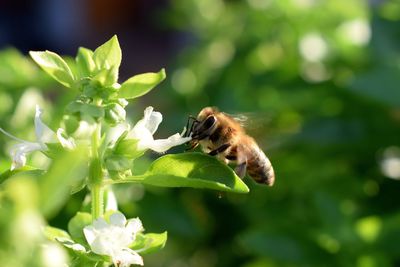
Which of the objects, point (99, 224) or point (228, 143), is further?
point (228, 143)

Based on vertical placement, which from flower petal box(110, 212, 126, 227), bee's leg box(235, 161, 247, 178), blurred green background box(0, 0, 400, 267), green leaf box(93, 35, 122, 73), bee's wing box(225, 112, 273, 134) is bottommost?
blurred green background box(0, 0, 400, 267)

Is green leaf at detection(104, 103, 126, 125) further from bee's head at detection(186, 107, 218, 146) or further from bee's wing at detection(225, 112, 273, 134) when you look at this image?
bee's wing at detection(225, 112, 273, 134)

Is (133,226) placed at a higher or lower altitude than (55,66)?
lower

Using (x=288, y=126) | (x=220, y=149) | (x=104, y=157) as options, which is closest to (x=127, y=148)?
(x=104, y=157)

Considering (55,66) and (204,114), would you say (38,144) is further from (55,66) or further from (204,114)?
(204,114)

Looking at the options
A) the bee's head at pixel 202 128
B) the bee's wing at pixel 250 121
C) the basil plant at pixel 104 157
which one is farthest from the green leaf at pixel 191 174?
the bee's wing at pixel 250 121

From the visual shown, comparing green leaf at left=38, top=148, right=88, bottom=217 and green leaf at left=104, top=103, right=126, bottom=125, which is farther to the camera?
green leaf at left=104, top=103, right=126, bottom=125

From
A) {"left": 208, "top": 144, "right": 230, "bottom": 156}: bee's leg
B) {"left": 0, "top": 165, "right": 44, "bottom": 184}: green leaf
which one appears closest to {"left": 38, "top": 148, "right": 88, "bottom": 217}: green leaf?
{"left": 0, "top": 165, "right": 44, "bottom": 184}: green leaf
